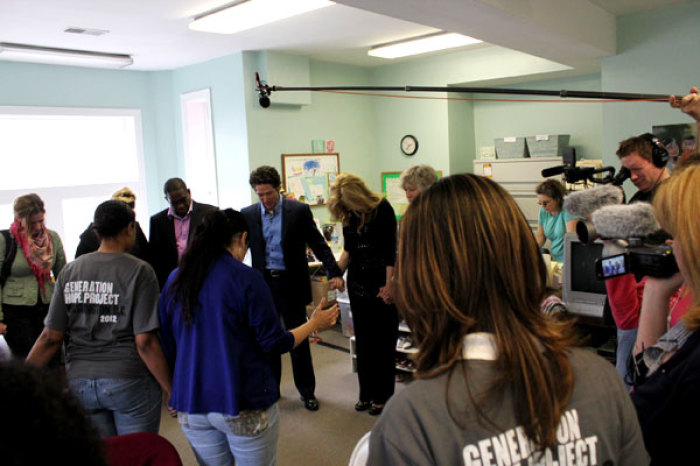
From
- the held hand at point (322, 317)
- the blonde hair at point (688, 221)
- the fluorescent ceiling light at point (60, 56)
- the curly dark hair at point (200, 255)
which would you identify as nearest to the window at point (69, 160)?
the fluorescent ceiling light at point (60, 56)

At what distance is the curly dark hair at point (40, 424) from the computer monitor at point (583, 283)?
2.95 meters

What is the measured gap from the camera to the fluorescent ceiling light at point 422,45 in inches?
194

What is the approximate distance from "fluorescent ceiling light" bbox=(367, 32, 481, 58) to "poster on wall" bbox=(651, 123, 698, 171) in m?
1.72

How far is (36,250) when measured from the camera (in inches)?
129

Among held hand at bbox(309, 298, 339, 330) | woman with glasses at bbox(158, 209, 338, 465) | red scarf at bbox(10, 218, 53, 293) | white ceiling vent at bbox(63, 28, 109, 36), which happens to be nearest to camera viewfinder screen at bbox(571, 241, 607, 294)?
held hand at bbox(309, 298, 339, 330)

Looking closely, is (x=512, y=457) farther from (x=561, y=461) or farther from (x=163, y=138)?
(x=163, y=138)

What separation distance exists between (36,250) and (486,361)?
3190 millimetres

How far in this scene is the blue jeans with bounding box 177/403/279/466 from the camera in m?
1.87

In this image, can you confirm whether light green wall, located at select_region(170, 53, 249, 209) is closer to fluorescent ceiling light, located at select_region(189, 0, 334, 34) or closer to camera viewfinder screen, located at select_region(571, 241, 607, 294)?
fluorescent ceiling light, located at select_region(189, 0, 334, 34)

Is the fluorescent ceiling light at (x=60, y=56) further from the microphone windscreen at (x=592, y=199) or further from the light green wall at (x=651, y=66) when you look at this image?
the microphone windscreen at (x=592, y=199)

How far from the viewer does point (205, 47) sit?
500 centimetres

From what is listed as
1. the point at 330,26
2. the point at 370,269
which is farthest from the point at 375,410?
the point at 330,26

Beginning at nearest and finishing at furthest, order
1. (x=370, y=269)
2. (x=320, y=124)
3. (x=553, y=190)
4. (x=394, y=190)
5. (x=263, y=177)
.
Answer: (x=370, y=269)
(x=263, y=177)
(x=553, y=190)
(x=320, y=124)
(x=394, y=190)

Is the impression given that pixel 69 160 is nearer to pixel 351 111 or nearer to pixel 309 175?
pixel 309 175
